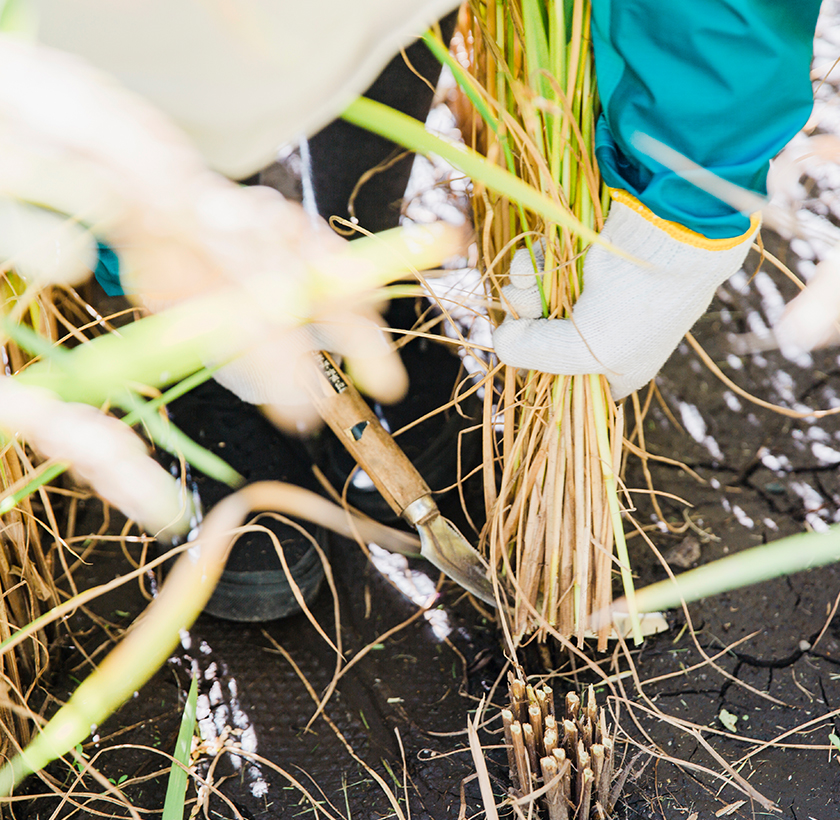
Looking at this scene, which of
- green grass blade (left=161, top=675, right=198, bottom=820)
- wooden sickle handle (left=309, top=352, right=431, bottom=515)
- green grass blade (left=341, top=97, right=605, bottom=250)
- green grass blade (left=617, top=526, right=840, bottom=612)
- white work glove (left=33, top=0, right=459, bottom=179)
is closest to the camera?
white work glove (left=33, top=0, right=459, bottom=179)

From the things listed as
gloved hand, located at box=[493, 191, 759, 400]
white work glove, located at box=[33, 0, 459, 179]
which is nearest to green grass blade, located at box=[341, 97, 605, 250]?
white work glove, located at box=[33, 0, 459, 179]

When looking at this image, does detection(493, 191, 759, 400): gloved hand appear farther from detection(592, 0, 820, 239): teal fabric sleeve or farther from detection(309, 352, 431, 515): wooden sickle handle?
detection(309, 352, 431, 515): wooden sickle handle

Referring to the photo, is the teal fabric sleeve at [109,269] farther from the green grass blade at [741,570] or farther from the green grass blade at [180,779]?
the green grass blade at [741,570]

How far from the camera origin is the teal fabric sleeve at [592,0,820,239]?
1.87 feet

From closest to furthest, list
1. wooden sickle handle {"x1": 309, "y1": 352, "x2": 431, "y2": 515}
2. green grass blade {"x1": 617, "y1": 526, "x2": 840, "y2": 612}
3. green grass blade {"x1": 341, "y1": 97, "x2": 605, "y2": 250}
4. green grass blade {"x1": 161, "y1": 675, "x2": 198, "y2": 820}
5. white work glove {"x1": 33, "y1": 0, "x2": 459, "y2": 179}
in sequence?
white work glove {"x1": 33, "y1": 0, "x2": 459, "y2": 179} < green grass blade {"x1": 341, "y1": 97, "x2": 605, "y2": 250} < green grass blade {"x1": 161, "y1": 675, "x2": 198, "y2": 820} < wooden sickle handle {"x1": 309, "y1": 352, "x2": 431, "y2": 515} < green grass blade {"x1": 617, "y1": 526, "x2": 840, "y2": 612}

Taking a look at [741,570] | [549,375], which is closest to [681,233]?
[549,375]

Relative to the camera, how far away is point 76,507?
3.64 feet

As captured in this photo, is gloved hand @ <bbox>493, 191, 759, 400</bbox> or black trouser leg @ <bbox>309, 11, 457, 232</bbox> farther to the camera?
black trouser leg @ <bbox>309, 11, 457, 232</bbox>

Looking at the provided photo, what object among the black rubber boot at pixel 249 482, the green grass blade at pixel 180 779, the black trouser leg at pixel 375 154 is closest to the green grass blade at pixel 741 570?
the black rubber boot at pixel 249 482

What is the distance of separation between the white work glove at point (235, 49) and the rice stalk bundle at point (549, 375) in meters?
0.29

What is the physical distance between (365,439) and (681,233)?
43 centimetres

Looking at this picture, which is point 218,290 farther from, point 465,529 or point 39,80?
point 465,529

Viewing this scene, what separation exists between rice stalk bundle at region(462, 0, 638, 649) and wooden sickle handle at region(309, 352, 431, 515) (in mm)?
113

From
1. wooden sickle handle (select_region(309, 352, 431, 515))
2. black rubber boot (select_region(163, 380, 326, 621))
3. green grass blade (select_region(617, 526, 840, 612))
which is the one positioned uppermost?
wooden sickle handle (select_region(309, 352, 431, 515))
